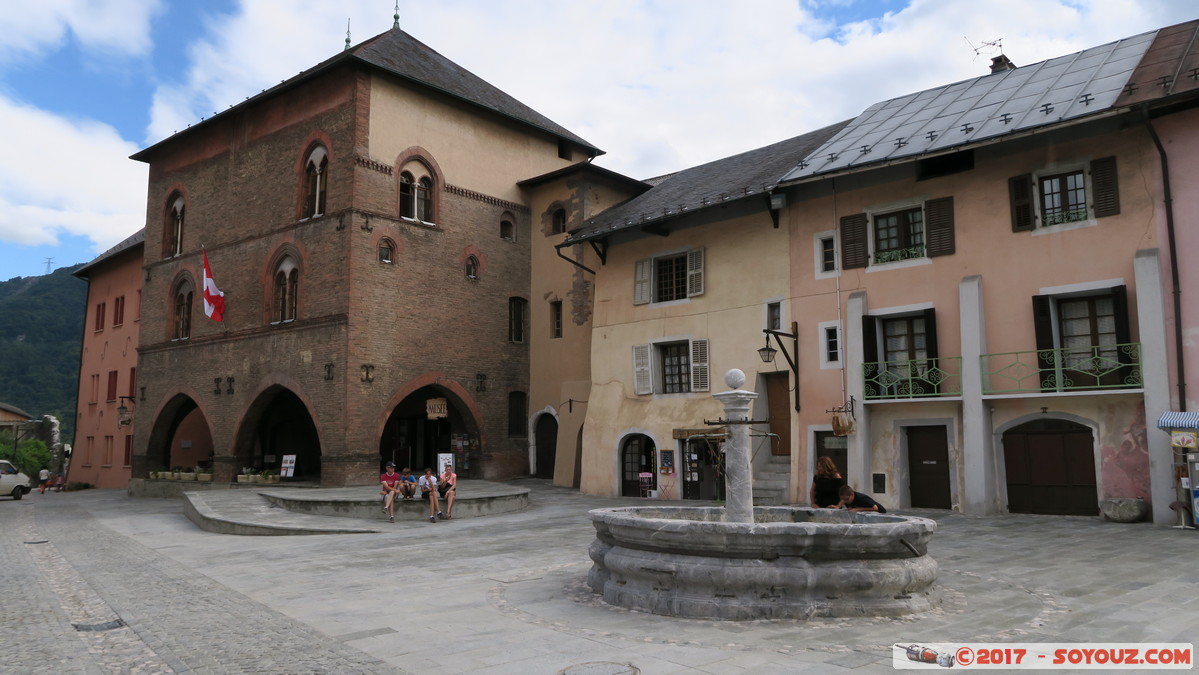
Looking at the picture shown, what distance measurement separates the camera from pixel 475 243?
29469 mm

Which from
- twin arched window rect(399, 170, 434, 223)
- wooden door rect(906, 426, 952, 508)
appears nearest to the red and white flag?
twin arched window rect(399, 170, 434, 223)

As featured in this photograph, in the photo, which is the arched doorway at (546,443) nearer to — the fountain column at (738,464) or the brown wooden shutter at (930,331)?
the brown wooden shutter at (930,331)

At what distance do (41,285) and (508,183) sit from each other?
7896cm

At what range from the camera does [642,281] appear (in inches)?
1016

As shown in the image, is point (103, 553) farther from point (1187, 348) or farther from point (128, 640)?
point (1187, 348)

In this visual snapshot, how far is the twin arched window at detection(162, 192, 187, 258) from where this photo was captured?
112ft

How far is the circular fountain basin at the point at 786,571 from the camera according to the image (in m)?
7.90

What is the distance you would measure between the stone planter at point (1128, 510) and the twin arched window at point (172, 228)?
3343 cm

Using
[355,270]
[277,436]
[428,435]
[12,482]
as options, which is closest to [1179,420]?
[355,270]

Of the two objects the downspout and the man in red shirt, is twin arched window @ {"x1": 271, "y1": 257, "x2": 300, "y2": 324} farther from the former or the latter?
the downspout

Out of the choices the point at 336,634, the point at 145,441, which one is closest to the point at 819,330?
the point at 336,634

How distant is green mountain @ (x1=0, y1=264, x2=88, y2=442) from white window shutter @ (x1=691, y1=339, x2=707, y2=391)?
69075 mm

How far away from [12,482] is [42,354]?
5381 centimetres

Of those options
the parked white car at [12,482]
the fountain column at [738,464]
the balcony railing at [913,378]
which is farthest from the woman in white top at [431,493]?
the parked white car at [12,482]
